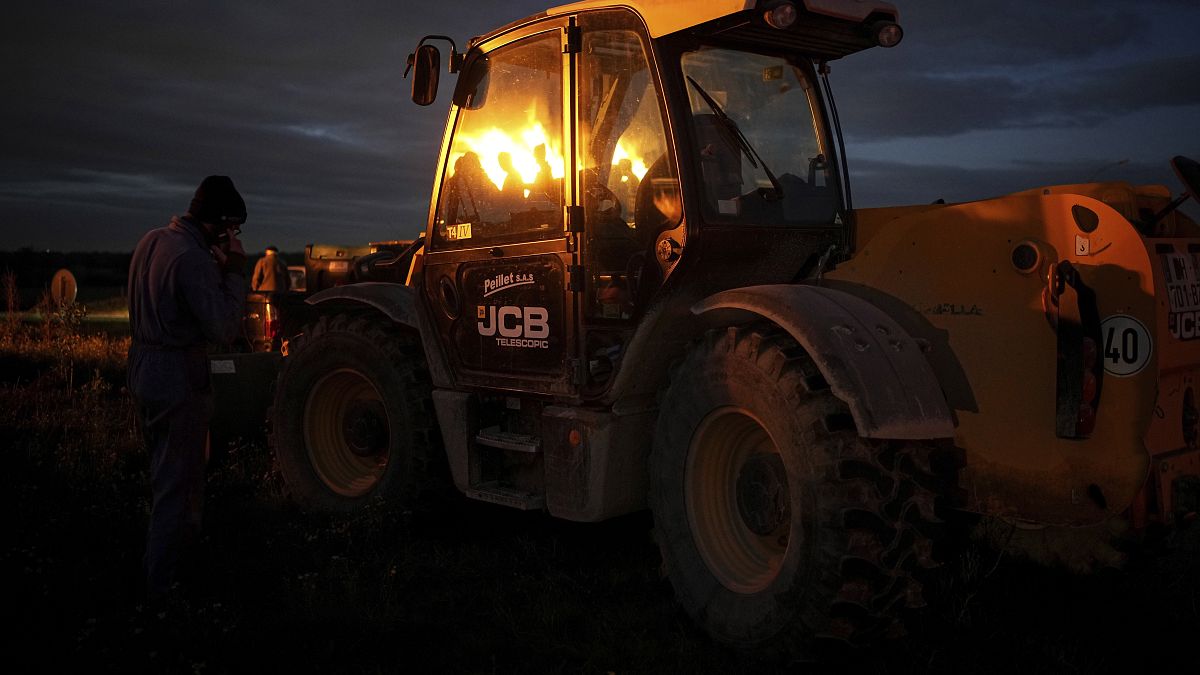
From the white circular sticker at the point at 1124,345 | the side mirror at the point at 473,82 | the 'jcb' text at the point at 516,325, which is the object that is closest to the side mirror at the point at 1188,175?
the white circular sticker at the point at 1124,345

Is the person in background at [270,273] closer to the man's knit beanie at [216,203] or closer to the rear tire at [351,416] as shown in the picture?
the rear tire at [351,416]

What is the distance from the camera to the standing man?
489 cm

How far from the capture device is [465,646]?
4.37 m

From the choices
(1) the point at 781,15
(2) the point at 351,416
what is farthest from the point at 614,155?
(2) the point at 351,416

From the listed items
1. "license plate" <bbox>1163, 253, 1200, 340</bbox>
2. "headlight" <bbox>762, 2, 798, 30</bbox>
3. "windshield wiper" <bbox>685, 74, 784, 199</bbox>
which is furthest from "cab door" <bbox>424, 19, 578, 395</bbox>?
"license plate" <bbox>1163, 253, 1200, 340</bbox>

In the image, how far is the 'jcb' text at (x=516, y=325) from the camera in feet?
17.2

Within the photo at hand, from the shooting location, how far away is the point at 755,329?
4.18 meters

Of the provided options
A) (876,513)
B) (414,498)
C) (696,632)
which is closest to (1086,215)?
(876,513)

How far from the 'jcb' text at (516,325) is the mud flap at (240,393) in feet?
9.94

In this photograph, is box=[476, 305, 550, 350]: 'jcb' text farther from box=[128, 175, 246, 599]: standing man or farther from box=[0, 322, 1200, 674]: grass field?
box=[128, 175, 246, 599]: standing man

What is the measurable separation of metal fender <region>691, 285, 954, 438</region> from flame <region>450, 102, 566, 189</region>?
144 centimetres

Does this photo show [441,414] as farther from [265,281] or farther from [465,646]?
[265,281]

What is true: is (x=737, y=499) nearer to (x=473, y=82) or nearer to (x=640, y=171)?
(x=640, y=171)

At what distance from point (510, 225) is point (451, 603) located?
1962mm
